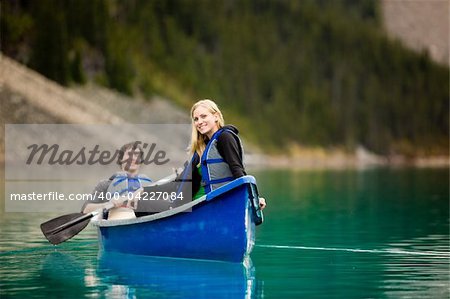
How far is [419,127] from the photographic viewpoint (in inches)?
7466

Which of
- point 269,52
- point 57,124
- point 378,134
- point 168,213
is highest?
point 269,52

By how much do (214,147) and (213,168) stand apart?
0.38 meters

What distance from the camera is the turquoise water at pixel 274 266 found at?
15.3 m

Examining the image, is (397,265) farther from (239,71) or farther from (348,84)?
(348,84)

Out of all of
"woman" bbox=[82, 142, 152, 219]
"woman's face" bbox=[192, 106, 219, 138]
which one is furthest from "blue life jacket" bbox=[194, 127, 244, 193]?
"woman" bbox=[82, 142, 152, 219]

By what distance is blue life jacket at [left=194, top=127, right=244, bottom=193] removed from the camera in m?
17.7

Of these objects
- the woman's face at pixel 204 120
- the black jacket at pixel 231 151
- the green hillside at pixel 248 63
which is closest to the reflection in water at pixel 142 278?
the black jacket at pixel 231 151

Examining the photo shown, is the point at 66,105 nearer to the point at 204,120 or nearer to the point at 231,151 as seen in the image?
the point at 204,120

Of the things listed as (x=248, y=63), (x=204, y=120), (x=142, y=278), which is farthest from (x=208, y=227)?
(x=248, y=63)

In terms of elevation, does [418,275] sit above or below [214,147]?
below

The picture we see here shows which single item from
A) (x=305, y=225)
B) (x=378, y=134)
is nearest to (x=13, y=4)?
(x=378, y=134)

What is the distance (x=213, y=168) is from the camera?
17.8m

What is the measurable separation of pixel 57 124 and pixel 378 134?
105 m

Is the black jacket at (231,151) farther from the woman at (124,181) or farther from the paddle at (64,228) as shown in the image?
the paddle at (64,228)
